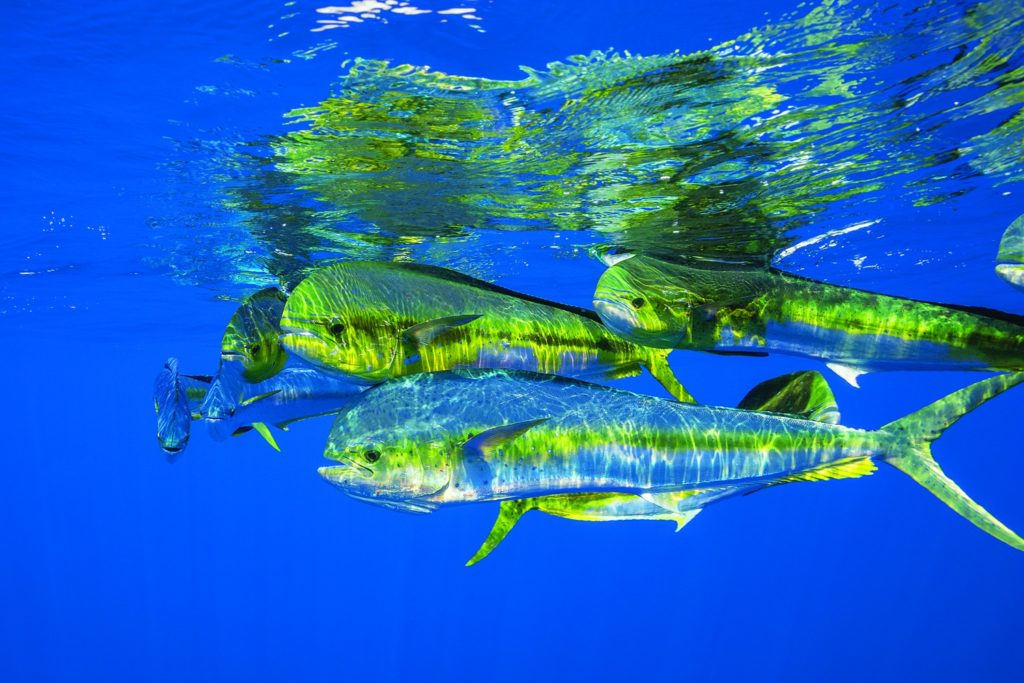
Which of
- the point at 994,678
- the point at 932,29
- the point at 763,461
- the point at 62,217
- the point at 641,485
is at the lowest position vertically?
the point at 994,678

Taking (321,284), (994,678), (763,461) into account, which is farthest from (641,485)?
(994,678)

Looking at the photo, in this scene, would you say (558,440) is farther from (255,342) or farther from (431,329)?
(255,342)

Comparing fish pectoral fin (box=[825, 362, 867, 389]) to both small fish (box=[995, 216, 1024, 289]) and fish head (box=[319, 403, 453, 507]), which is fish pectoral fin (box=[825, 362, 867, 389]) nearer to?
small fish (box=[995, 216, 1024, 289])

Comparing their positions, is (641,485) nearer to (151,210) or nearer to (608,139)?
(608,139)

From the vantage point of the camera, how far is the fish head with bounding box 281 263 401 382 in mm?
1979

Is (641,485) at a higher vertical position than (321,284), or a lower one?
lower

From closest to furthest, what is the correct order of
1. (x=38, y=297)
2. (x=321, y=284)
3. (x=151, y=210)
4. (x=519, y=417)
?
(x=519, y=417), (x=321, y=284), (x=151, y=210), (x=38, y=297)

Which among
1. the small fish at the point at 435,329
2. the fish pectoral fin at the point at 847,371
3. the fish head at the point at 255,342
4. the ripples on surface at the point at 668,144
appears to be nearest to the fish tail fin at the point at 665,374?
the small fish at the point at 435,329

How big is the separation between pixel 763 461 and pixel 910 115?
700cm

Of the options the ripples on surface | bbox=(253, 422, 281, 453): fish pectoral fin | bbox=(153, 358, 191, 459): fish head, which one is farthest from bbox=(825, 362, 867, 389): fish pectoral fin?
the ripples on surface

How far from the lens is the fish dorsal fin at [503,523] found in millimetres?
1777

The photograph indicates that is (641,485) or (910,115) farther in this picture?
(910,115)

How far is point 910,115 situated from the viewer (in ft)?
23.3

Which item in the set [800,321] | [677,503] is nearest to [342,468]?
[677,503]
